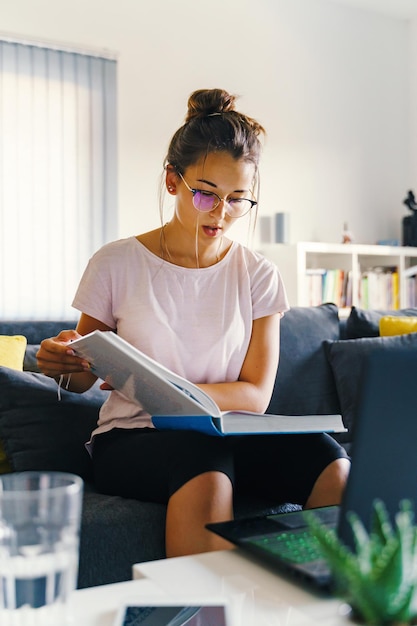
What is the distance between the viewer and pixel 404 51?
506 cm

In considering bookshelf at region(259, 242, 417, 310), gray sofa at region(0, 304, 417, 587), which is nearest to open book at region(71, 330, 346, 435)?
gray sofa at region(0, 304, 417, 587)

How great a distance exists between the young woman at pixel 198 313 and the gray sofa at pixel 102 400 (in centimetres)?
7

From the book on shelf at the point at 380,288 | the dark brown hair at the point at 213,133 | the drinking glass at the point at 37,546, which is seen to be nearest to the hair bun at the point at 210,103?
the dark brown hair at the point at 213,133

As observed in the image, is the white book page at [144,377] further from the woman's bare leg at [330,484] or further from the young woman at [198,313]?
the woman's bare leg at [330,484]

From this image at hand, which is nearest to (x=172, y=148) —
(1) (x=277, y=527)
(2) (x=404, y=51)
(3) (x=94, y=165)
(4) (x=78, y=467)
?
(4) (x=78, y=467)

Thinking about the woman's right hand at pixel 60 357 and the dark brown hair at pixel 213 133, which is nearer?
the woman's right hand at pixel 60 357

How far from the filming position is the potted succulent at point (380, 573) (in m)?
0.68

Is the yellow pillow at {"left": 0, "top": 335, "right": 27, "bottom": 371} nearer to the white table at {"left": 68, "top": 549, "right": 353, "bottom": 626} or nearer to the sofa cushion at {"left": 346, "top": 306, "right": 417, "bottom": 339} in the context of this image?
the white table at {"left": 68, "top": 549, "right": 353, "bottom": 626}

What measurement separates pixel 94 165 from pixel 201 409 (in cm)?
306

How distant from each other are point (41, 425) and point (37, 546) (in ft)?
3.39

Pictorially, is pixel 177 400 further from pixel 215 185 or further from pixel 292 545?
pixel 215 185

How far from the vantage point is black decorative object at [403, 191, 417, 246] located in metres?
4.80

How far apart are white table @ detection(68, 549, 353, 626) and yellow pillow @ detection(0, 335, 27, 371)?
1014 millimetres

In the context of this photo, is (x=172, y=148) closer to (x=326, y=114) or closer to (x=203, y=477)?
(x=203, y=477)
